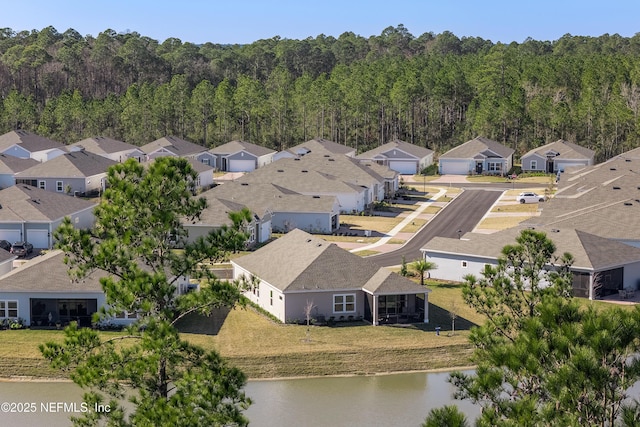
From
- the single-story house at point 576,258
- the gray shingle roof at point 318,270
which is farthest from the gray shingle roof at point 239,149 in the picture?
the gray shingle roof at point 318,270

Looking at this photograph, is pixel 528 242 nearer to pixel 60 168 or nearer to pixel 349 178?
pixel 349 178

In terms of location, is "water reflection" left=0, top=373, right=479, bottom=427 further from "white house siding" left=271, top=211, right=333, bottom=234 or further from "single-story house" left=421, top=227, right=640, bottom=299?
"white house siding" left=271, top=211, right=333, bottom=234

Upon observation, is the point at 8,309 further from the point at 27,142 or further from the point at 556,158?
the point at 556,158

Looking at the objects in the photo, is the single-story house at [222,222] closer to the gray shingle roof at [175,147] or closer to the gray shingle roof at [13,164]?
the gray shingle roof at [13,164]

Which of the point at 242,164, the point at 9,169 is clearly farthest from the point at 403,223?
the point at 9,169

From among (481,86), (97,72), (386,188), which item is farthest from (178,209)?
(97,72)

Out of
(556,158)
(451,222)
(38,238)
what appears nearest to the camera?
(38,238)
